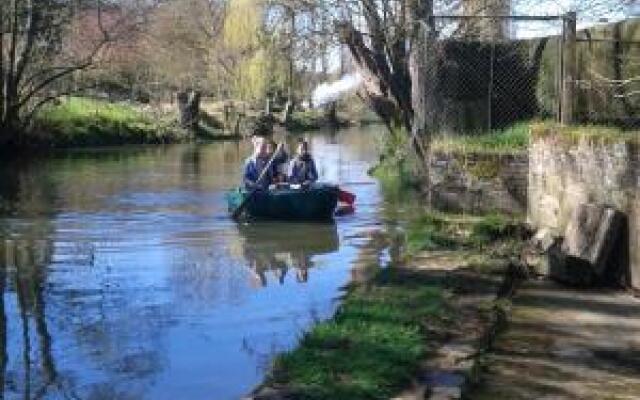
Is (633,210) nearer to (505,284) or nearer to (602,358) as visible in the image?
(505,284)

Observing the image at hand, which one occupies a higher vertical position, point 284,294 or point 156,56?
point 156,56

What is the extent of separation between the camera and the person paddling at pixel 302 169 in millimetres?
19875

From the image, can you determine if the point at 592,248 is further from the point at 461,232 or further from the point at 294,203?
the point at 294,203

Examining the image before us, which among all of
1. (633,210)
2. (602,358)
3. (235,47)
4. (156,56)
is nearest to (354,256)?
(633,210)

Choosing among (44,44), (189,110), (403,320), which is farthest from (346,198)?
(189,110)

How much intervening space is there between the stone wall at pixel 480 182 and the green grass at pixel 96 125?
2903 cm

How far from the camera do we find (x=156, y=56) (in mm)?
54094

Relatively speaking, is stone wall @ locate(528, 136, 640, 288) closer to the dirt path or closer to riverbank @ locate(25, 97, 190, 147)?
the dirt path

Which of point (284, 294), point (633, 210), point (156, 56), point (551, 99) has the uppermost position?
point (156, 56)

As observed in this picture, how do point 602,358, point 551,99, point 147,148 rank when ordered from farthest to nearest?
1. point 147,148
2. point 551,99
3. point 602,358

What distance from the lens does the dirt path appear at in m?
7.36

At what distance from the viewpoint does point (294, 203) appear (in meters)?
19.2

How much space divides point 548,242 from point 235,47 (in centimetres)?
4063

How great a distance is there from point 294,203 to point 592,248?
348 inches
